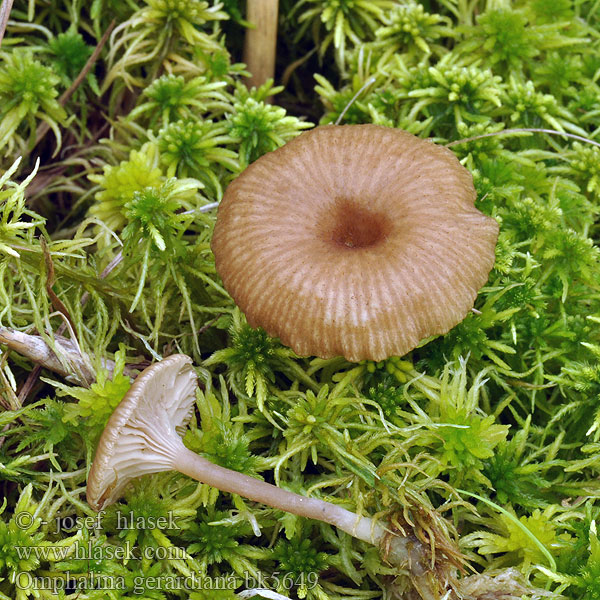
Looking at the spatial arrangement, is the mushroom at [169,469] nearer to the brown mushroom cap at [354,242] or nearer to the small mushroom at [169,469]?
the small mushroom at [169,469]

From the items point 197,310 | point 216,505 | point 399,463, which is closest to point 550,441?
point 399,463

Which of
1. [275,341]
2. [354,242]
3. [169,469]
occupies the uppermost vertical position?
[354,242]

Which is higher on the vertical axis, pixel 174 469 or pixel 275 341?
pixel 275 341

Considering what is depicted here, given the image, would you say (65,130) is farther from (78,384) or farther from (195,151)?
(78,384)

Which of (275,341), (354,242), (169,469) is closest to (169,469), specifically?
(169,469)

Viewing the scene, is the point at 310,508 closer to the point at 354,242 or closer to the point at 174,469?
the point at 174,469

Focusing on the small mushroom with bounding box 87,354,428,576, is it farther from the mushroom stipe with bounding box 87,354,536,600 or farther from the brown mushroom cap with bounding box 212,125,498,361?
the brown mushroom cap with bounding box 212,125,498,361

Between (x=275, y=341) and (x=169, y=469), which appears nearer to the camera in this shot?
(x=169, y=469)
